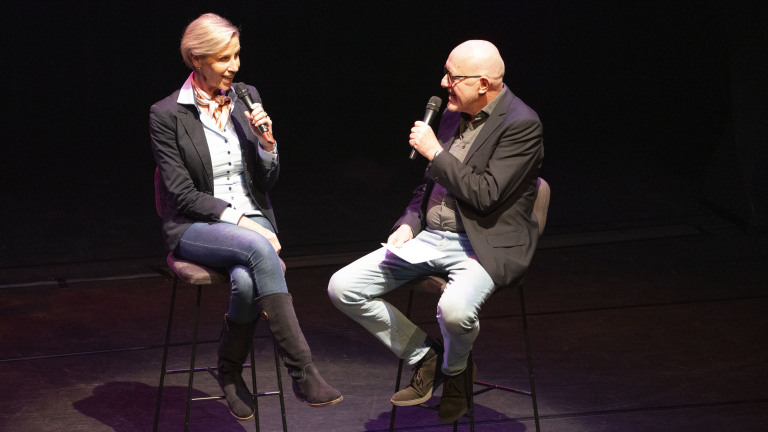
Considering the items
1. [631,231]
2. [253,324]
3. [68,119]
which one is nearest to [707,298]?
[631,231]

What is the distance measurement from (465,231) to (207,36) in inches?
41.1

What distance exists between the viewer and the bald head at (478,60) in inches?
126

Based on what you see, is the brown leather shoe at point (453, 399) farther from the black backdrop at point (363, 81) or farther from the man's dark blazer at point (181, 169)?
the black backdrop at point (363, 81)

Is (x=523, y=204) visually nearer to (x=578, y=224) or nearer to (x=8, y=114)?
(x=578, y=224)

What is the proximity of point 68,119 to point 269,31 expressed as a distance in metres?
1.86

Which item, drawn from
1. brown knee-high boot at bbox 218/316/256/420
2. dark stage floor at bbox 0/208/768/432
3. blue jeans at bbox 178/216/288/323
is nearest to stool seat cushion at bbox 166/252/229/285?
blue jeans at bbox 178/216/288/323

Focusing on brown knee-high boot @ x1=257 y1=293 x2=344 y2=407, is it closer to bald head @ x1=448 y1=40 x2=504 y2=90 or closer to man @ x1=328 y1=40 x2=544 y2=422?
man @ x1=328 y1=40 x2=544 y2=422

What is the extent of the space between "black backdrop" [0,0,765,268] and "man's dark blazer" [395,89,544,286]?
3752 millimetres

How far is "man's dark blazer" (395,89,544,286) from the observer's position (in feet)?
10.3

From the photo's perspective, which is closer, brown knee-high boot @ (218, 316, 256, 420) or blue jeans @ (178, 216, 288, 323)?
blue jeans @ (178, 216, 288, 323)

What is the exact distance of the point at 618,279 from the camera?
16.8 feet

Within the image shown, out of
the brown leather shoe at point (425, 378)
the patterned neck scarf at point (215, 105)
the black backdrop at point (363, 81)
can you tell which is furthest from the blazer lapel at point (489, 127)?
the black backdrop at point (363, 81)

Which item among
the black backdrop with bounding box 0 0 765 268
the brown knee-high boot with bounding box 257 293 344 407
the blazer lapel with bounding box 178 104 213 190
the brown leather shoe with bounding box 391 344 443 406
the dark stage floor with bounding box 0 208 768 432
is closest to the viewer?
the brown knee-high boot with bounding box 257 293 344 407

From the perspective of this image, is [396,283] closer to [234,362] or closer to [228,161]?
[234,362]
